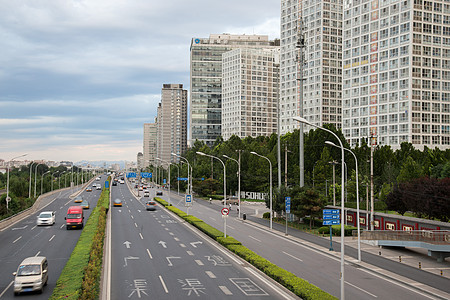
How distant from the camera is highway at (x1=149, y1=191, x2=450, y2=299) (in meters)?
24.3

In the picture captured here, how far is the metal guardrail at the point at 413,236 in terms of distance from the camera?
3512cm

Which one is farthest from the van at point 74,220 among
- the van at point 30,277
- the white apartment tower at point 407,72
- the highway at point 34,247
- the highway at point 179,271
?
the white apartment tower at point 407,72

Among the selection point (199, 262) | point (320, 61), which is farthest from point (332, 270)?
point (320, 61)

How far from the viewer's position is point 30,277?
Answer: 2206 cm

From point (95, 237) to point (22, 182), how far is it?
8865 centimetres

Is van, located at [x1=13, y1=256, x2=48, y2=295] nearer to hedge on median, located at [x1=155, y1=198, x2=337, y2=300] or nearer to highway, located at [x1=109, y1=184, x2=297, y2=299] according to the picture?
highway, located at [x1=109, y1=184, x2=297, y2=299]

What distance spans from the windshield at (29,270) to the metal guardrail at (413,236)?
97.8 feet

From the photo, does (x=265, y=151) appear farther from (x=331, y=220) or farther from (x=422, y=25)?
(x=331, y=220)

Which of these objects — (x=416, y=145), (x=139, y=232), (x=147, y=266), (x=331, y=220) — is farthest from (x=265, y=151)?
(x=147, y=266)

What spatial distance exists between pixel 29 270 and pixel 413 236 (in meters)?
30.8

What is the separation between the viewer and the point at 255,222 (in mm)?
60344

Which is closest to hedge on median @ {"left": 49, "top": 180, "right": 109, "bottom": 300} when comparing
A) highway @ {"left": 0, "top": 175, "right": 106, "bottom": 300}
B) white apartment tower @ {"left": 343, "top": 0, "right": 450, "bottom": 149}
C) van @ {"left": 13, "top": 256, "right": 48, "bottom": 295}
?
van @ {"left": 13, "top": 256, "right": 48, "bottom": 295}

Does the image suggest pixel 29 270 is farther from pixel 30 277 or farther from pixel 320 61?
pixel 320 61

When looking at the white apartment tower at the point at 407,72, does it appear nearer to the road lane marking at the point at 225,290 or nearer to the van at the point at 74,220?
the van at the point at 74,220
